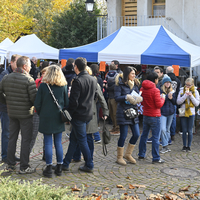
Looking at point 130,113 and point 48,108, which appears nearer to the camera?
point 48,108

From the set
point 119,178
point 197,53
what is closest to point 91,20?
point 197,53

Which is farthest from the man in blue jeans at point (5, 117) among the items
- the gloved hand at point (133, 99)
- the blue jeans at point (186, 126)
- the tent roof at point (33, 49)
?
the tent roof at point (33, 49)

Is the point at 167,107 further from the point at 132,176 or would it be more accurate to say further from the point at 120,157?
the point at 132,176

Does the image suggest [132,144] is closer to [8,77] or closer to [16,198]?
[8,77]

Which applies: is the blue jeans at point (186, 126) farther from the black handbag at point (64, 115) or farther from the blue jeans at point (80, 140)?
the black handbag at point (64, 115)

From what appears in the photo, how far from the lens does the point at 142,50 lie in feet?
31.6

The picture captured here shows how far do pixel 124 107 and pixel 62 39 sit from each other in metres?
14.2

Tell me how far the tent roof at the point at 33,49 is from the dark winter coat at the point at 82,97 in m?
8.96

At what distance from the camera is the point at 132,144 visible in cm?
611

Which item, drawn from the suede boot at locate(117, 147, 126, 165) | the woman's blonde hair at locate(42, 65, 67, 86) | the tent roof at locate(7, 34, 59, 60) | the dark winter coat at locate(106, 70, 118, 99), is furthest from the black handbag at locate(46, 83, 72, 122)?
the tent roof at locate(7, 34, 59, 60)

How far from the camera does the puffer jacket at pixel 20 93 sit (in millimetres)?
5051

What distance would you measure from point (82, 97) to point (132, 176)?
166 centimetres

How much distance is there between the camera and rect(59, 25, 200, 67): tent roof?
9.04m

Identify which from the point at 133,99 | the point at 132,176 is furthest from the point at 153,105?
the point at 132,176
